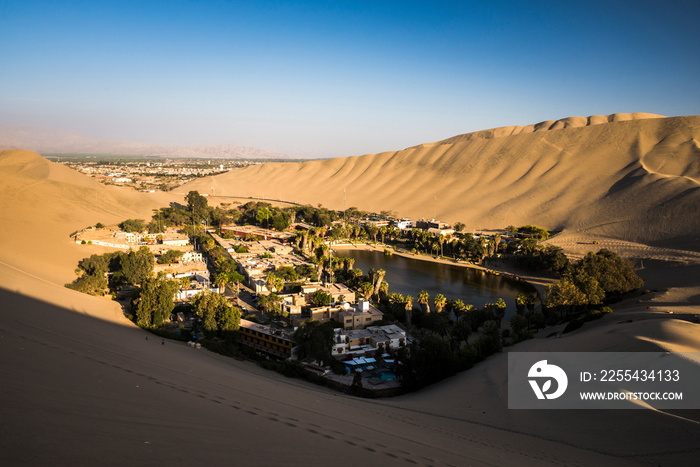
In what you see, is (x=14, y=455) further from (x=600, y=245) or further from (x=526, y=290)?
(x=600, y=245)

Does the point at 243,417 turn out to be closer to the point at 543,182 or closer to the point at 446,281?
the point at 446,281

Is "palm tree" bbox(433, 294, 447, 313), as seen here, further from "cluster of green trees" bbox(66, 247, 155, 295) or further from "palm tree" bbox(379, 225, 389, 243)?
"palm tree" bbox(379, 225, 389, 243)

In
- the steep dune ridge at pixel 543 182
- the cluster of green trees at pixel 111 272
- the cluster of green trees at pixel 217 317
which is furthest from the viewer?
the steep dune ridge at pixel 543 182

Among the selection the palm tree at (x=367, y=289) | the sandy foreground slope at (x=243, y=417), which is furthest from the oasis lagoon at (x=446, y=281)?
the sandy foreground slope at (x=243, y=417)

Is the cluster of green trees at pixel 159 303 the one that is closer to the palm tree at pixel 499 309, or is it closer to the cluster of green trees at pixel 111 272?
the cluster of green trees at pixel 111 272

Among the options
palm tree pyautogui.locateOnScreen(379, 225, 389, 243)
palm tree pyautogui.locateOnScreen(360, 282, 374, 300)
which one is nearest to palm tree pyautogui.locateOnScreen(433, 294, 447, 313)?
palm tree pyautogui.locateOnScreen(360, 282, 374, 300)
